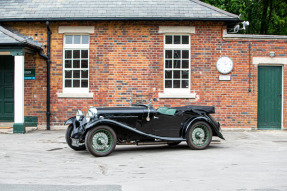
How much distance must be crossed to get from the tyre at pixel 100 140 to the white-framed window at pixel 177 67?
5940 millimetres

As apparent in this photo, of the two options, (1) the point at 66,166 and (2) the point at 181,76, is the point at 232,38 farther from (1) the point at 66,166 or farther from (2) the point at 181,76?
(1) the point at 66,166

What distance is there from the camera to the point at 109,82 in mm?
14227

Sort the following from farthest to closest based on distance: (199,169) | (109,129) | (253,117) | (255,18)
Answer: (255,18)
(253,117)
(109,129)
(199,169)

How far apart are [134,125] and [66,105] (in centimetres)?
592

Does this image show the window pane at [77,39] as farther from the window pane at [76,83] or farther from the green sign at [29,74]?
the green sign at [29,74]

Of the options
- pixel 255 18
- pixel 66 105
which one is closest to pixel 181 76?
pixel 66 105

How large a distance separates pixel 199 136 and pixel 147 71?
5.19 metres

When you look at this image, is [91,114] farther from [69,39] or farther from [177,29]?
[177,29]

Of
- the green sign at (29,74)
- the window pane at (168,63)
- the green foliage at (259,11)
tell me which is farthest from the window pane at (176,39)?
the green foliage at (259,11)

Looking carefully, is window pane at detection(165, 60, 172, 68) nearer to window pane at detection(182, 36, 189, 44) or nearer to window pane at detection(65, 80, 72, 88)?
window pane at detection(182, 36, 189, 44)

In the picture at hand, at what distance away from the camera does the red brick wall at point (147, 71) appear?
14.1m

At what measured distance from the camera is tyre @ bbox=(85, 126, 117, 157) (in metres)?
8.35

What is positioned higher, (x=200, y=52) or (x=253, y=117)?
(x=200, y=52)

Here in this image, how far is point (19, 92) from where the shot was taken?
43.2 ft
